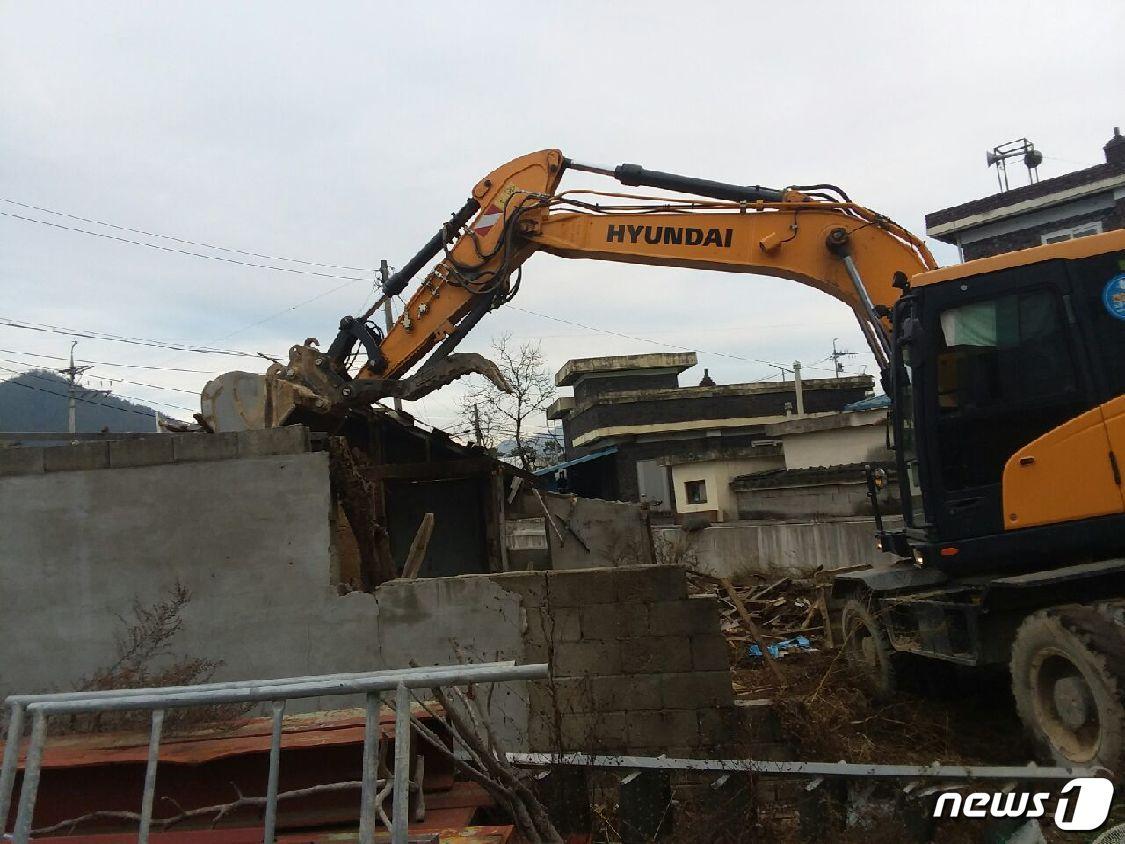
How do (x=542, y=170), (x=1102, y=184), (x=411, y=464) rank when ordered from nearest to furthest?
1. (x=542, y=170)
2. (x=411, y=464)
3. (x=1102, y=184)

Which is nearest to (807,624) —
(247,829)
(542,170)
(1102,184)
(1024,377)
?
(1024,377)

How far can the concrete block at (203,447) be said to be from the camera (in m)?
6.55

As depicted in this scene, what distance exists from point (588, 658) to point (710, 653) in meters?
0.86

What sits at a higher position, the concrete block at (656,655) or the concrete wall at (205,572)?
the concrete wall at (205,572)

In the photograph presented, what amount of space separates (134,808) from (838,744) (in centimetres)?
420

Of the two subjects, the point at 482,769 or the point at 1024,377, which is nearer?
the point at 482,769

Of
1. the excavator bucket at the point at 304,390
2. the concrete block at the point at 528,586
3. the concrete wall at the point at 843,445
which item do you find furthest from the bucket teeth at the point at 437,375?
the concrete wall at the point at 843,445

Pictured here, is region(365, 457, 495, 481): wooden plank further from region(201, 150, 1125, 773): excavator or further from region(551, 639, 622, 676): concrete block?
region(551, 639, 622, 676): concrete block

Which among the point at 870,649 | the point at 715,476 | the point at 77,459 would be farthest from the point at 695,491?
the point at 77,459

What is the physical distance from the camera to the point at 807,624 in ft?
33.7

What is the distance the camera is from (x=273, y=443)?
6.57 metres

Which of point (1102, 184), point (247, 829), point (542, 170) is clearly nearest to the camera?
point (247, 829)

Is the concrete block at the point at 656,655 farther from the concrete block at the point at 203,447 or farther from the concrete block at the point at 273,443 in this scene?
the concrete block at the point at 203,447

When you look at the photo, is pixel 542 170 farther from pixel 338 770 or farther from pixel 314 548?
pixel 338 770
